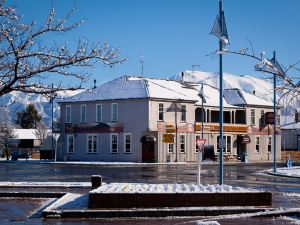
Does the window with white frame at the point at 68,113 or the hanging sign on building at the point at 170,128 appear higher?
the window with white frame at the point at 68,113

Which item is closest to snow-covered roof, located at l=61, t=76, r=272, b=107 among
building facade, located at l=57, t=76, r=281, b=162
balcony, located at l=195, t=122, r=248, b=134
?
building facade, located at l=57, t=76, r=281, b=162

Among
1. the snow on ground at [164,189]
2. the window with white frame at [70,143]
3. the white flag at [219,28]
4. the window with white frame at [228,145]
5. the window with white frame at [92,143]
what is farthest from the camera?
the window with white frame at [228,145]

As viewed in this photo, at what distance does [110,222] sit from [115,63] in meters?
4.44

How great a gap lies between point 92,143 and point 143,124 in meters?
6.30

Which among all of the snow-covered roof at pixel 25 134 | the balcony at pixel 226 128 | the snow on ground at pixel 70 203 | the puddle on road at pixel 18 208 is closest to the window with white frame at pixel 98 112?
the balcony at pixel 226 128

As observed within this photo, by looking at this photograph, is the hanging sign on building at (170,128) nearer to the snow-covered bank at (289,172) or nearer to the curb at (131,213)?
the snow-covered bank at (289,172)

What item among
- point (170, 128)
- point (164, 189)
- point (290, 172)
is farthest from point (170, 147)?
point (164, 189)

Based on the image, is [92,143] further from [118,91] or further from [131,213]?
[131,213]

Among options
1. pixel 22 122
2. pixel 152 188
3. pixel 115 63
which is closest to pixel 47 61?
pixel 115 63

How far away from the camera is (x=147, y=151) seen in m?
57.4

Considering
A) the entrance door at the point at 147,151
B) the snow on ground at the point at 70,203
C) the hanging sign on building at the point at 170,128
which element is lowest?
the snow on ground at the point at 70,203

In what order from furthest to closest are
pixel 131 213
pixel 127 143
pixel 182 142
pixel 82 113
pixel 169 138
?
pixel 82 113, pixel 182 142, pixel 127 143, pixel 169 138, pixel 131 213

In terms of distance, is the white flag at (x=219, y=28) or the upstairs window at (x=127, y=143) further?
the upstairs window at (x=127, y=143)

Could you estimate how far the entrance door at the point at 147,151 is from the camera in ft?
188
